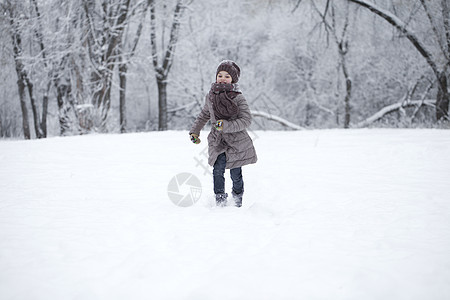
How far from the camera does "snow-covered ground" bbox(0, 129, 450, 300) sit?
5.84 ft

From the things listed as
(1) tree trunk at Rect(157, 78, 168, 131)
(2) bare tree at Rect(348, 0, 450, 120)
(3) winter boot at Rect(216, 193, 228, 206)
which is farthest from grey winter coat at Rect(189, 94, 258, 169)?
(1) tree trunk at Rect(157, 78, 168, 131)

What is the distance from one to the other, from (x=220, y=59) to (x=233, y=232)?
14902 millimetres

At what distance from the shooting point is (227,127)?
2859 mm

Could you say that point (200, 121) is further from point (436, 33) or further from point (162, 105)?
point (162, 105)

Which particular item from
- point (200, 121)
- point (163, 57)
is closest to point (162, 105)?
point (163, 57)

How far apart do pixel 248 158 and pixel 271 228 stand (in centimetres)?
75

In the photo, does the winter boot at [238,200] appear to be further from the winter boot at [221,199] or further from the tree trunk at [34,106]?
the tree trunk at [34,106]

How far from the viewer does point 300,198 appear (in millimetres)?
3467

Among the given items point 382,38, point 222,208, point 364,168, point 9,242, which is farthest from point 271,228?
point 382,38

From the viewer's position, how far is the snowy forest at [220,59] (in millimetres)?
9891

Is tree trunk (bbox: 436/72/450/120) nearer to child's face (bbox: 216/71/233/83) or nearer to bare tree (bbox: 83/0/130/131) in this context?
child's face (bbox: 216/71/233/83)

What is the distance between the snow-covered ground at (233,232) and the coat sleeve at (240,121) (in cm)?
78

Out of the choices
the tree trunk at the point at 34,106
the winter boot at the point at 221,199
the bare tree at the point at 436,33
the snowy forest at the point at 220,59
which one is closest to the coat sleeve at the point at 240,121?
the winter boot at the point at 221,199

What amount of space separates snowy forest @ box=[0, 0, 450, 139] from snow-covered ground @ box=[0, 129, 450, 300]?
19.1ft
